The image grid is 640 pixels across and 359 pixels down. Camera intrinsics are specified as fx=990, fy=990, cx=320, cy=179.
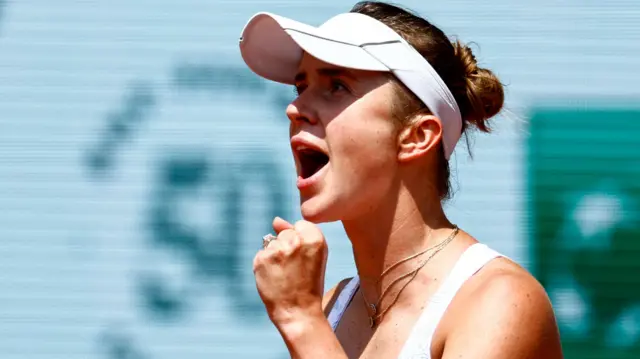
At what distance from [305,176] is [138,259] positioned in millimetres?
1162

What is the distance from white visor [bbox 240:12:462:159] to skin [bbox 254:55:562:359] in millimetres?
30

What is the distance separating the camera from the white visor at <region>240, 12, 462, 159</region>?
67.1 inches

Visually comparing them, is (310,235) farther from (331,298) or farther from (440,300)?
(331,298)

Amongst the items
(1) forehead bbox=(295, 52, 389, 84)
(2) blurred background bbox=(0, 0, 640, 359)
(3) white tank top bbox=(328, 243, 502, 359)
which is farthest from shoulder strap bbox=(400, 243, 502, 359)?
(2) blurred background bbox=(0, 0, 640, 359)

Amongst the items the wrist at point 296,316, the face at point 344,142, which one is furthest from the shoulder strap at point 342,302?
the wrist at point 296,316

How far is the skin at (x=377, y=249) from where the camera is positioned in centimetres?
149

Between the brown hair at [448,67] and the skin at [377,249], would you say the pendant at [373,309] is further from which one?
the brown hair at [448,67]

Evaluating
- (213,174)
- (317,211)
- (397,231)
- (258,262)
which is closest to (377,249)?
(397,231)

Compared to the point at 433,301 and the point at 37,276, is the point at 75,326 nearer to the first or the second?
the point at 37,276

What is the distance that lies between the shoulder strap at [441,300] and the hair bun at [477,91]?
30cm

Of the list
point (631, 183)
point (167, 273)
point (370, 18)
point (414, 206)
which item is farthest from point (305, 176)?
point (631, 183)

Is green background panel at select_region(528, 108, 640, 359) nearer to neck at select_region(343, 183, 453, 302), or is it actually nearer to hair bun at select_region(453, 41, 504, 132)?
hair bun at select_region(453, 41, 504, 132)

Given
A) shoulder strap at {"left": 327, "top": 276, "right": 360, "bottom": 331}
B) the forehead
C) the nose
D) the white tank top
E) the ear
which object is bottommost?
shoulder strap at {"left": 327, "top": 276, "right": 360, "bottom": 331}

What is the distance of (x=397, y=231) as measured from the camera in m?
1.76
